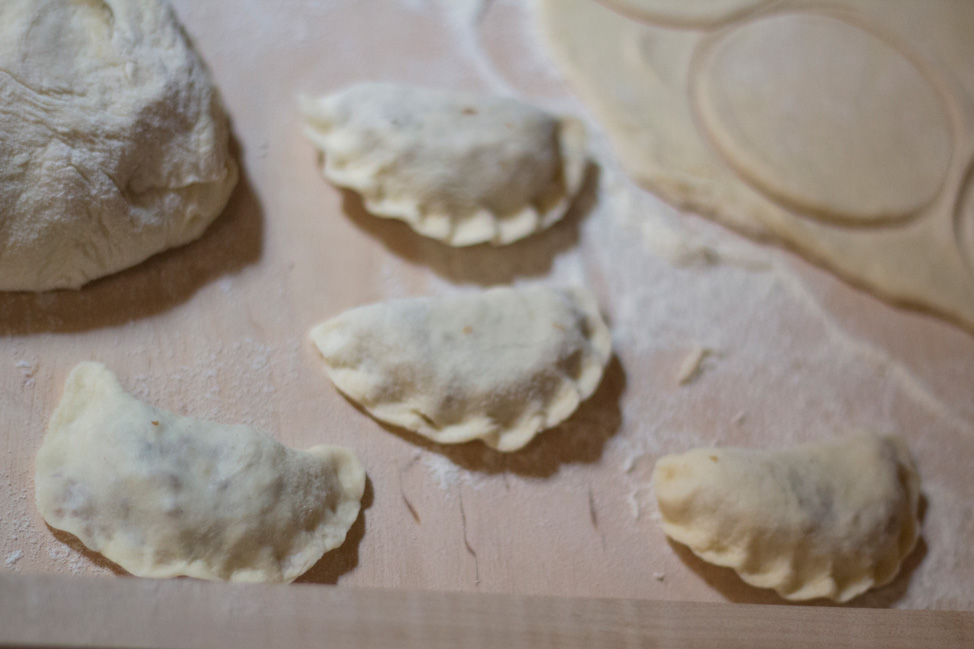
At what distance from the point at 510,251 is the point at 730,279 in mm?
440

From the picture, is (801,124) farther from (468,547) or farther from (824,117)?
(468,547)

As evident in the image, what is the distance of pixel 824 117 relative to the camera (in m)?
1.59

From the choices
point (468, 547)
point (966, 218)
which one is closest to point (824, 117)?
point (966, 218)


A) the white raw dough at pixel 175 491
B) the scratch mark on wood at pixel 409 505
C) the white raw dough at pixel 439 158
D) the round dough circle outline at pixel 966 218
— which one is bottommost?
the scratch mark on wood at pixel 409 505

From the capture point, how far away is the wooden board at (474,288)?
1.03 m

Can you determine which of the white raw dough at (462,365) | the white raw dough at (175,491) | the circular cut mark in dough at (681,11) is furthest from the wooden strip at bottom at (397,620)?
the circular cut mark in dough at (681,11)

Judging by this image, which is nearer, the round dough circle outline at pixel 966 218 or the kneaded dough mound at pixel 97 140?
the kneaded dough mound at pixel 97 140

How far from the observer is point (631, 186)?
1.43 meters

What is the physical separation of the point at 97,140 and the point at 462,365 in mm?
613

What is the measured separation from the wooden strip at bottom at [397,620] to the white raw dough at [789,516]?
10.0 inches

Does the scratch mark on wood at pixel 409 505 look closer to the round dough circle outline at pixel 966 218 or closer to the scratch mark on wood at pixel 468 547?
the scratch mark on wood at pixel 468 547

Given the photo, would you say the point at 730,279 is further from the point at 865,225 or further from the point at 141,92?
the point at 141,92

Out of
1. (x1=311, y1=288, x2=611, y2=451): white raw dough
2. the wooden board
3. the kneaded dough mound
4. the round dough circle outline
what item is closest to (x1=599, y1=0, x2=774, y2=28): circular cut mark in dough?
the wooden board

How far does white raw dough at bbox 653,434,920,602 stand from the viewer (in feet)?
3.53
